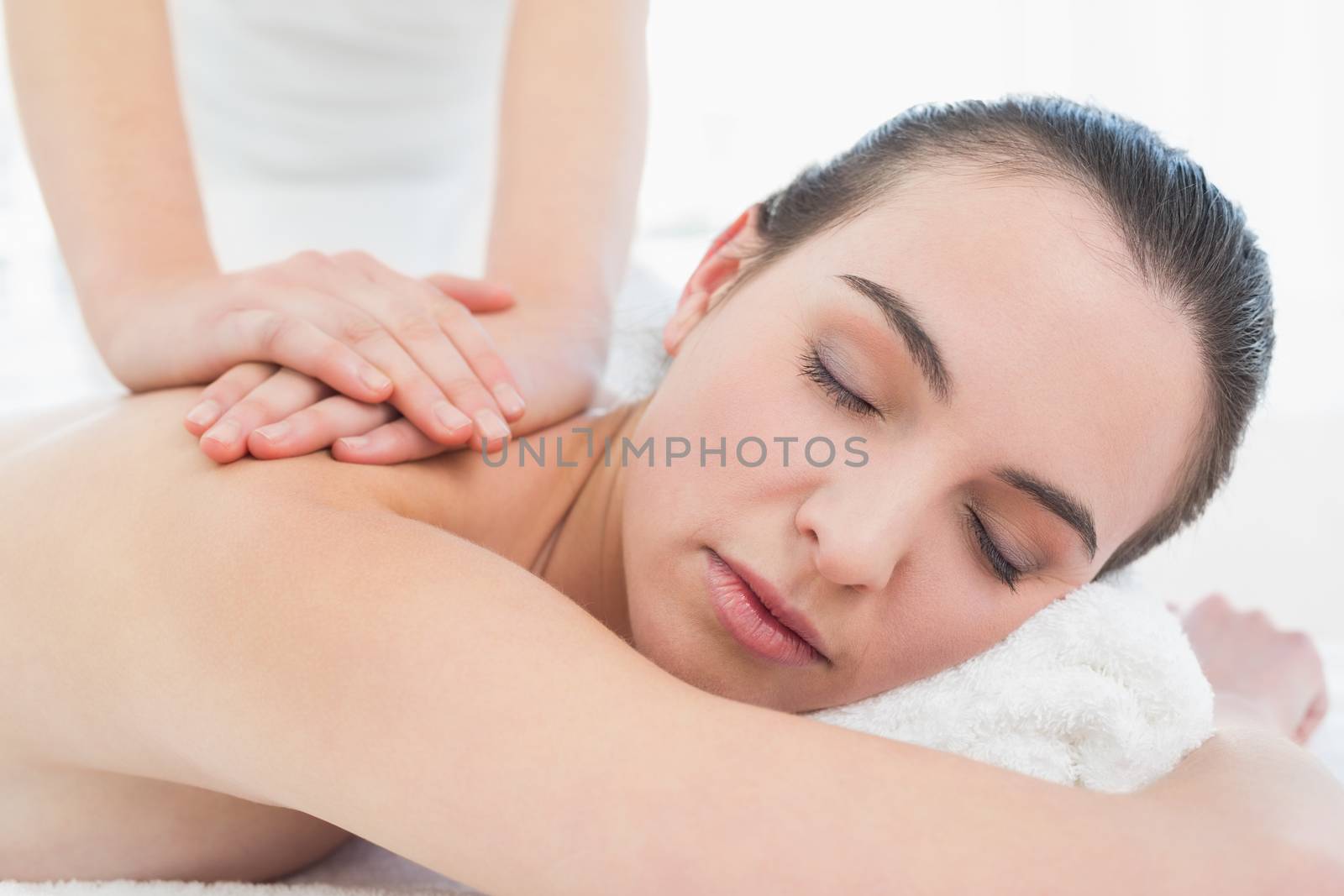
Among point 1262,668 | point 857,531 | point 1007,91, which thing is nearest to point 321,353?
point 857,531

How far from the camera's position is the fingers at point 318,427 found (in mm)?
822

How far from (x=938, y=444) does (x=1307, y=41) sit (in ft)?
9.21

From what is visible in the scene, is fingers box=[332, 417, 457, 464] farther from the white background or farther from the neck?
the white background

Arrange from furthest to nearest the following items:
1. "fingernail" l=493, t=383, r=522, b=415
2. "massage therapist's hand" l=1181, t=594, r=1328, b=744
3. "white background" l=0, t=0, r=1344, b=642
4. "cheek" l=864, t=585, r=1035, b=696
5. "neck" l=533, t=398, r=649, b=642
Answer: "white background" l=0, t=0, r=1344, b=642 < "massage therapist's hand" l=1181, t=594, r=1328, b=744 < "neck" l=533, t=398, r=649, b=642 < "fingernail" l=493, t=383, r=522, b=415 < "cheek" l=864, t=585, r=1035, b=696

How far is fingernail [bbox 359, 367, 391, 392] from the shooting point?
893 millimetres

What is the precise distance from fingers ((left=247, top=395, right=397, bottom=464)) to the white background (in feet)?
4.93

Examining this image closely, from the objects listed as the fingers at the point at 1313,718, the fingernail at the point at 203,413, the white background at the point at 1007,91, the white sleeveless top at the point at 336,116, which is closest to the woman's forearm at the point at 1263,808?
the fingers at the point at 1313,718

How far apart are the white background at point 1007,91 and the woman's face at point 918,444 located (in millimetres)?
1457

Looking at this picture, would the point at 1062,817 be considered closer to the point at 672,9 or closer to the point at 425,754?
the point at 425,754

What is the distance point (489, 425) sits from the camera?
93cm

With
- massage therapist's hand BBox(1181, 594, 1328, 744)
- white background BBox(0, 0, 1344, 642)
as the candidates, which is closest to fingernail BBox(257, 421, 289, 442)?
massage therapist's hand BBox(1181, 594, 1328, 744)

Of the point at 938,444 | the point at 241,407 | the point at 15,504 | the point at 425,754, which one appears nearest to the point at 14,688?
the point at 15,504

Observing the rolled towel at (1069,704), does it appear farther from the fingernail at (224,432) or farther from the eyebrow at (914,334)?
the fingernail at (224,432)

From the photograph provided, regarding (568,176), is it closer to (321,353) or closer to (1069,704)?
(321,353)
